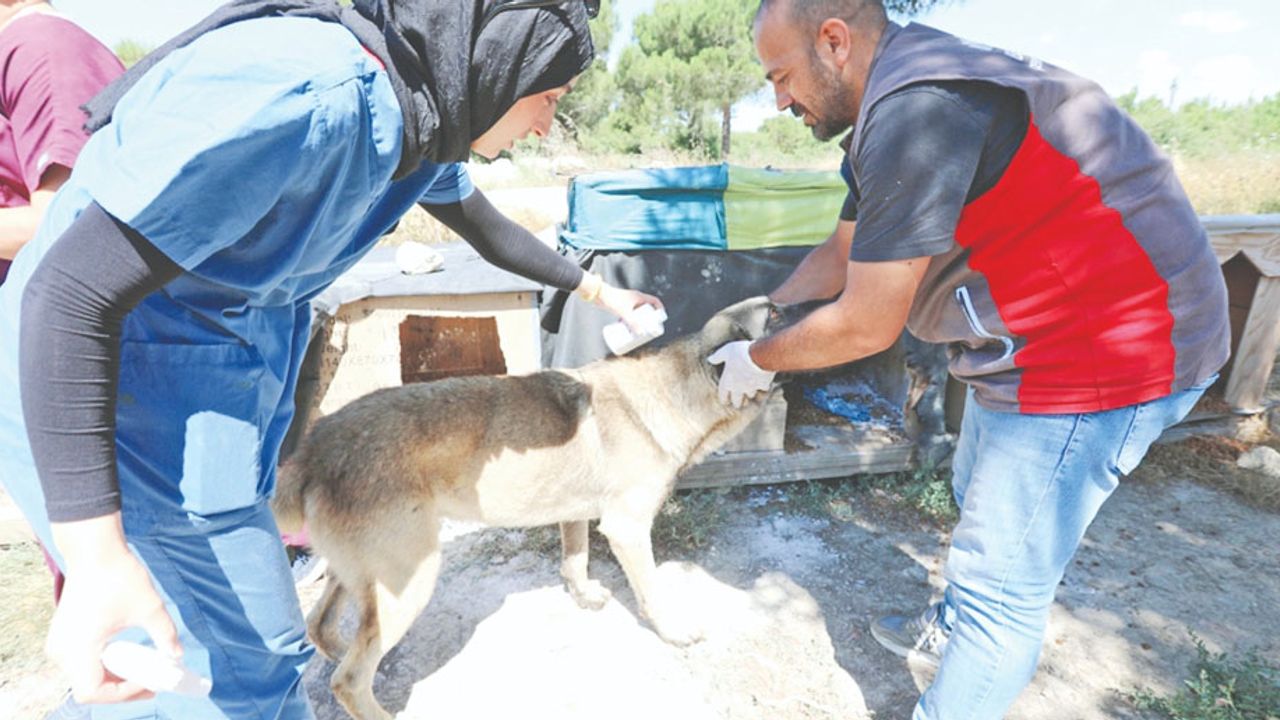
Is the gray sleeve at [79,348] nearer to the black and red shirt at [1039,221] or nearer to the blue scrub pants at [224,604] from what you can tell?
the blue scrub pants at [224,604]

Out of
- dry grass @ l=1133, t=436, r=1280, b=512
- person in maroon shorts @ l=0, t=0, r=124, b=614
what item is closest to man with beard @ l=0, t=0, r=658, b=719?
person in maroon shorts @ l=0, t=0, r=124, b=614

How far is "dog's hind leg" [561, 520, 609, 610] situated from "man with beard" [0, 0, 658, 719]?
6.01ft

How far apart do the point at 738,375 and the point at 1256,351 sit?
461cm

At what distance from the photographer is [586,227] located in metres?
4.27

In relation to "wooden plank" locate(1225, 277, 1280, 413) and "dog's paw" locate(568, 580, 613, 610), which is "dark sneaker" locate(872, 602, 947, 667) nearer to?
"dog's paw" locate(568, 580, 613, 610)

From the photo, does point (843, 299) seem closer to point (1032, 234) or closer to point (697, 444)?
point (1032, 234)

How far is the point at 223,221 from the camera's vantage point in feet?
3.16

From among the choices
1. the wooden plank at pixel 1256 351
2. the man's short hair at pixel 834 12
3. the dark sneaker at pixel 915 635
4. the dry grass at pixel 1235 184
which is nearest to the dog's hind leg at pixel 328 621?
the dark sneaker at pixel 915 635

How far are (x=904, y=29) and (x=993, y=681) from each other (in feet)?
6.66

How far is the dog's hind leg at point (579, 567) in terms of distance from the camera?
3.30 m

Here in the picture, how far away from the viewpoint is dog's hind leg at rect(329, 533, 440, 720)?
2.53 m

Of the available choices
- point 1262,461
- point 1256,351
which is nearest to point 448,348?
point 1262,461

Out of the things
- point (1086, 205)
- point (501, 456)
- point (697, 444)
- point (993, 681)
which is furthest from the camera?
point (697, 444)

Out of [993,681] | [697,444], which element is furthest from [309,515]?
[993,681]
